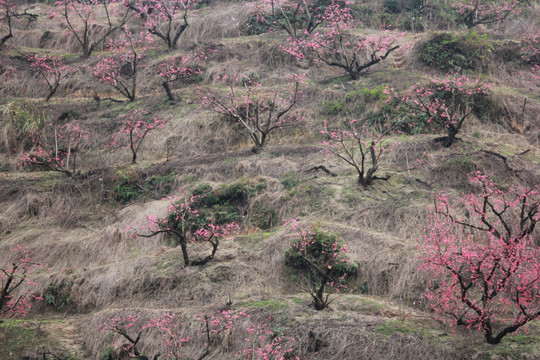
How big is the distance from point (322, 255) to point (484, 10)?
62.4 feet

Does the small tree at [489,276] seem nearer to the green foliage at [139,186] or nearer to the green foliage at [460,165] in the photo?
the green foliage at [460,165]

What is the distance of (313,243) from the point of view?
34.8 ft

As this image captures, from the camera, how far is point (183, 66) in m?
21.3

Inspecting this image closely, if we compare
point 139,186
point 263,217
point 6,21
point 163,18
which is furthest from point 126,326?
point 6,21

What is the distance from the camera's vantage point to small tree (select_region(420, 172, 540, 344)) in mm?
7180

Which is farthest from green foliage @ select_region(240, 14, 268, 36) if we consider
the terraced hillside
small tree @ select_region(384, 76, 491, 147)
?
small tree @ select_region(384, 76, 491, 147)

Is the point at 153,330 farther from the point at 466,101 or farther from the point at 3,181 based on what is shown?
the point at 466,101

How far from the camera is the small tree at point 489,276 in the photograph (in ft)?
23.6

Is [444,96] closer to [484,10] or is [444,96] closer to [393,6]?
[484,10]

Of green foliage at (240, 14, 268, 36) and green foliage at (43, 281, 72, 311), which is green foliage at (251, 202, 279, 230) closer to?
green foliage at (43, 281, 72, 311)

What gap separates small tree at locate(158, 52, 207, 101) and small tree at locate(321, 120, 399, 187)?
306 inches

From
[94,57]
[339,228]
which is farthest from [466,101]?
[94,57]

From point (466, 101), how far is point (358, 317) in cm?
1067

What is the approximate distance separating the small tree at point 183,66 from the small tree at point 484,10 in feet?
42.5
